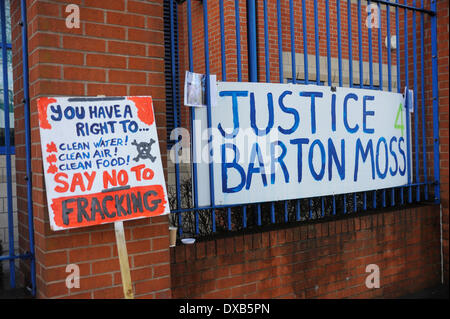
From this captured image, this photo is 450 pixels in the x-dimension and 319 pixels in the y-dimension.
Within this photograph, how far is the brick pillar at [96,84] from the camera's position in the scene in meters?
2.42

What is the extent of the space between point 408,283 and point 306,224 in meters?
1.45

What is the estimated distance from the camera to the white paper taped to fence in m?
3.23

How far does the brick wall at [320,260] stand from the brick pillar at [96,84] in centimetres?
33

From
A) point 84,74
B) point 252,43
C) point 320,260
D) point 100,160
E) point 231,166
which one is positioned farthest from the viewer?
point 320,260

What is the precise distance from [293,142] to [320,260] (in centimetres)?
100

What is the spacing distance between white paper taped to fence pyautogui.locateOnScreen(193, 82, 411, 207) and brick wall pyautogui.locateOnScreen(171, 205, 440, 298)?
0.31m

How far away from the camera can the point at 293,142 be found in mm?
3529

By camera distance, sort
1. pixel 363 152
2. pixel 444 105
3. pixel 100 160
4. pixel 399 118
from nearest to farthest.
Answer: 1. pixel 100 160
2. pixel 363 152
3. pixel 399 118
4. pixel 444 105

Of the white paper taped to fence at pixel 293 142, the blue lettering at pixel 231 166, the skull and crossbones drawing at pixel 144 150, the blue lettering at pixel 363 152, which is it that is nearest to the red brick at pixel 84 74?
the skull and crossbones drawing at pixel 144 150

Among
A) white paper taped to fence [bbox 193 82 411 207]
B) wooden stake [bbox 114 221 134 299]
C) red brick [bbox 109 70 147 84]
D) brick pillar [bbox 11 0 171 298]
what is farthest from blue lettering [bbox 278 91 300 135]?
wooden stake [bbox 114 221 134 299]

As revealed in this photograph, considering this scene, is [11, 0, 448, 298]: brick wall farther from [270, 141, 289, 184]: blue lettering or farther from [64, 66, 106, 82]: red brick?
[270, 141, 289, 184]: blue lettering

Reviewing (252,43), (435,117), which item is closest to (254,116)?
(252,43)

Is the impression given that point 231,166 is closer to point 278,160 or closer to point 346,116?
point 278,160
